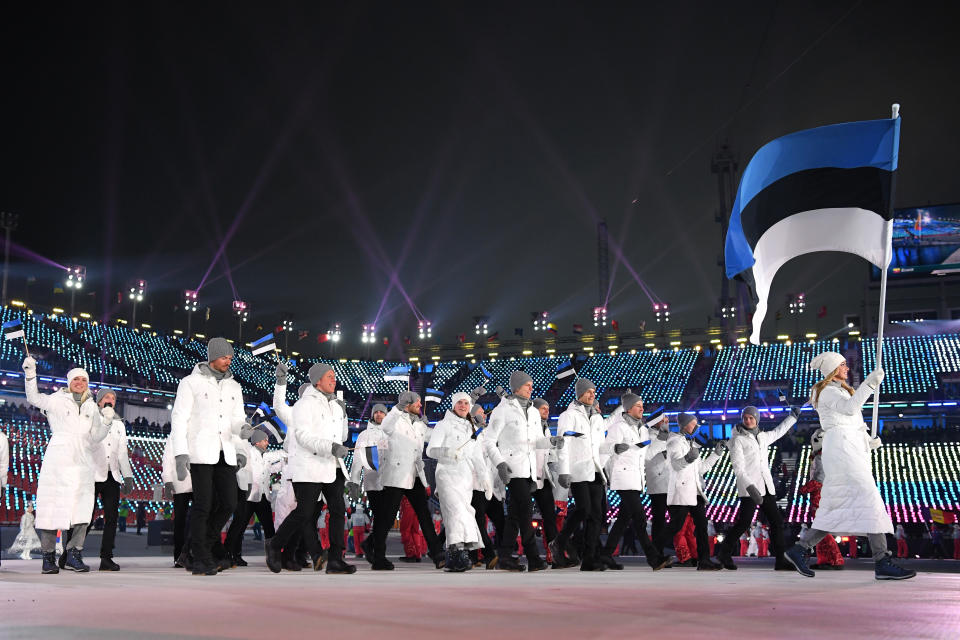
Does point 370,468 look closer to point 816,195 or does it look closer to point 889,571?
point 816,195

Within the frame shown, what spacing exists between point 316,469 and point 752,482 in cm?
512

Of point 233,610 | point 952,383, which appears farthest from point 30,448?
point 952,383

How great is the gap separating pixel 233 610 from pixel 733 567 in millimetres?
7820

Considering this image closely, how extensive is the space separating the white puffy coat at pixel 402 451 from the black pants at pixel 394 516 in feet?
0.31

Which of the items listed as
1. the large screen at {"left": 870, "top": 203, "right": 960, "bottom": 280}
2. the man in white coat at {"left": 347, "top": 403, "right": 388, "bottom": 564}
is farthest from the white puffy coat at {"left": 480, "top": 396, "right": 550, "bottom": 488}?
the large screen at {"left": 870, "top": 203, "right": 960, "bottom": 280}

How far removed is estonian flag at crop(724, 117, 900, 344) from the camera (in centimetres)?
953

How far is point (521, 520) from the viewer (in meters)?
9.16

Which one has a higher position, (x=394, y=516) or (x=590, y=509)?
(x=590, y=509)

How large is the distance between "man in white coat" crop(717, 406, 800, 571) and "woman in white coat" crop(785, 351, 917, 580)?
2512mm

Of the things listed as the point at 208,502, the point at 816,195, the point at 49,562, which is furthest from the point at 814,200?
the point at 49,562

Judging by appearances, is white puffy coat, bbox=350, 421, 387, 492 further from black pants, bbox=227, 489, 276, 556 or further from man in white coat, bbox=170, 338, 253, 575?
man in white coat, bbox=170, 338, 253, 575

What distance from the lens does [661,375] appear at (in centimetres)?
5191

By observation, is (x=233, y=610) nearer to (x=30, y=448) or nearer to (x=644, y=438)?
(x=644, y=438)

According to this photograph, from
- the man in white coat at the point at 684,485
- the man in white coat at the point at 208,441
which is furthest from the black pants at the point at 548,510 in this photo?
the man in white coat at the point at 208,441
